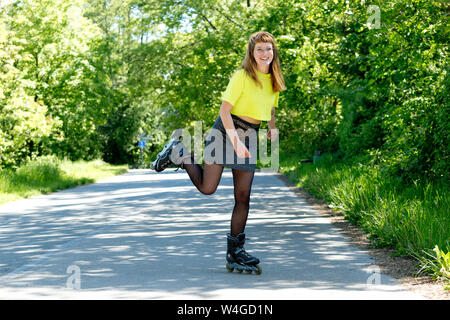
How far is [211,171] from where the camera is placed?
5.98 metres

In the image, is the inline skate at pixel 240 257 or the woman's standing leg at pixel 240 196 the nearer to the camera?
the woman's standing leg at pixel 240 196

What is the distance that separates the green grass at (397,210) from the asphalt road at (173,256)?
438 mm

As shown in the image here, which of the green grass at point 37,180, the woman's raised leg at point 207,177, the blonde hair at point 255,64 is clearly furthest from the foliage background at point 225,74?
the woman's raised leg at point 207,177

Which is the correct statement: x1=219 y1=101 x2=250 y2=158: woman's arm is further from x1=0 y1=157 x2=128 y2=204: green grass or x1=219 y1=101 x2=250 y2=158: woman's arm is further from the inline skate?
x1=0 y1=157 x2=128 y2=204: green grass

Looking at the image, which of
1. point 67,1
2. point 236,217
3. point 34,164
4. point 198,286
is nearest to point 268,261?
point 236,217

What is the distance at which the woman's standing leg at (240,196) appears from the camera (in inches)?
238

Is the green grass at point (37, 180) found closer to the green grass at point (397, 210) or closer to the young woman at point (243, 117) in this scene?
the green grass at point (397, 210)

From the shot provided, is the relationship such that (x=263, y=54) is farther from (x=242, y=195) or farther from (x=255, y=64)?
(x=242, y=195)

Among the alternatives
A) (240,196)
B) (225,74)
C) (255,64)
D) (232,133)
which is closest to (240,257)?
(240,196)

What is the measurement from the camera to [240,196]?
6.12 m

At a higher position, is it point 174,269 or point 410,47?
point 410,47

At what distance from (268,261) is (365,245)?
1711 millimetres

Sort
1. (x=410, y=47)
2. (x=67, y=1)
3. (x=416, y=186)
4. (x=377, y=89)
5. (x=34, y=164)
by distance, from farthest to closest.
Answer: (x=67, y=1) → (x=34, y=164) → (x=377, y=89) → (x=410, y=47) → (x=416, y=186)

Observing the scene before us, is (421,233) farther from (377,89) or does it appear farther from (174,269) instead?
(377,89)
